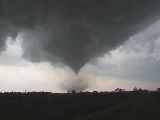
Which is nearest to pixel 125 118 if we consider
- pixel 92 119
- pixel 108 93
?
pixel 92 119

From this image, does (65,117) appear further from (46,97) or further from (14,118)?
(46,97)

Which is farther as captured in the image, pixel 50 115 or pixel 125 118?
pixel 50 115

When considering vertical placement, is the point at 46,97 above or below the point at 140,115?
above

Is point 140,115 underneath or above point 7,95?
underneath

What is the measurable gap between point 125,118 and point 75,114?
449 inches

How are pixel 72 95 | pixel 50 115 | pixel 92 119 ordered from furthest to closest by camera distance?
pixel 72 95
pixel 50 115
pixel 92 119

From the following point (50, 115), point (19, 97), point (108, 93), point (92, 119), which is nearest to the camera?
point (92, 119)

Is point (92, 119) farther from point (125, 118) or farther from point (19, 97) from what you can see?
point (19, 97)

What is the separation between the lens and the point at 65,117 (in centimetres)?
6094

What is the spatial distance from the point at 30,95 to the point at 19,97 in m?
7.22

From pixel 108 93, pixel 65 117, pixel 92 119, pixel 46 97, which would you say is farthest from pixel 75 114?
pixel 108 93

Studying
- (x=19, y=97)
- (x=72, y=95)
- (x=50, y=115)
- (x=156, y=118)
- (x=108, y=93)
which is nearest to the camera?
(x=156, y=118)

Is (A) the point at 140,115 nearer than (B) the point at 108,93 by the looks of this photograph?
Yes

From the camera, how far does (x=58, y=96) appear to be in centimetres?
12600
